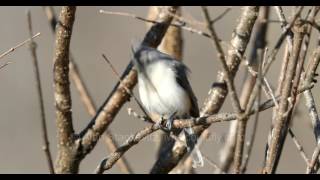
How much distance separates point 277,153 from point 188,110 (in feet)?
6.67

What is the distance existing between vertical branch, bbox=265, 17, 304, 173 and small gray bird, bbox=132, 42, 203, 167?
5.72 ft

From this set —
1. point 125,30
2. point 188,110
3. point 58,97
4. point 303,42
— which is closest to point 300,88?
point 303,42

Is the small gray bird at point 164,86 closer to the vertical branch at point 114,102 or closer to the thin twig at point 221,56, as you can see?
the vertical branch at point 114,102

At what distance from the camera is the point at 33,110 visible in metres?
9.38

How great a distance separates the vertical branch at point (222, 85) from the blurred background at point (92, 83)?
147 inches

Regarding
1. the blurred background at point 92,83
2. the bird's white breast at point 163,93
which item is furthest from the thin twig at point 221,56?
the blurred background at point 92,83

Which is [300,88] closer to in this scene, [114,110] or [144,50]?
[114,110]

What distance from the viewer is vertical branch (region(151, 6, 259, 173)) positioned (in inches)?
118

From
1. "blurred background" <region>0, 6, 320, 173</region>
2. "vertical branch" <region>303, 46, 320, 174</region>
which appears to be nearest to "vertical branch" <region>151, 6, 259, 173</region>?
"vertical branch" <region>303, 46, 320, 174</region>

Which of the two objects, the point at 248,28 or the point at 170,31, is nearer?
the point at 248,28

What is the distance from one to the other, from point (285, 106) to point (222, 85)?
144 centimetres

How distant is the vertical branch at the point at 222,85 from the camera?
300 centimetres

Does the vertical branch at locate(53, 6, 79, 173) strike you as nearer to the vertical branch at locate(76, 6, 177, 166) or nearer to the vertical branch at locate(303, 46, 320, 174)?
the vertical branch at locate(76, 6, 177, 166)

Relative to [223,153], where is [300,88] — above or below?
above
